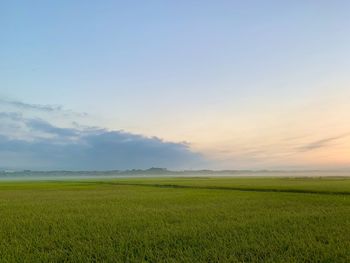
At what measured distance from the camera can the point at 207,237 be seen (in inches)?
334

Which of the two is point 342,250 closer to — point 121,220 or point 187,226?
point 187,226

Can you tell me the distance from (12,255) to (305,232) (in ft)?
22.7

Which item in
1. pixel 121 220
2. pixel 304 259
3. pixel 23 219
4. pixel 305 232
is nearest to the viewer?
pixel 304 259

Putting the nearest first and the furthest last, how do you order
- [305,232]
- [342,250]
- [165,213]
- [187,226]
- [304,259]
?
[304,259] → [342,250] → [305,232] → [187,226] → [165,213]

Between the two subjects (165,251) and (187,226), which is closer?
(165,251)

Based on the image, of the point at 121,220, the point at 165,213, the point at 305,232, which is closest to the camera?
the point at 305,232

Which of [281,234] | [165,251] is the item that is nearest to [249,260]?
[165,251]

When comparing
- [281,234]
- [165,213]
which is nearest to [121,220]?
[165,213]

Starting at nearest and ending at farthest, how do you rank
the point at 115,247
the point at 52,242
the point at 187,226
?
the point at 115,247 → the point at 52,242 → the point at 187,226

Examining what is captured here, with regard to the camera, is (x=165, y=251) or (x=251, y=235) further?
(x=251, y=235)

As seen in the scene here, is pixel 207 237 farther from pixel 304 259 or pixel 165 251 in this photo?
pixel 304 259

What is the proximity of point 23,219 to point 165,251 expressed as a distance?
7054mm

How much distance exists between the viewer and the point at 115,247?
7715 mm

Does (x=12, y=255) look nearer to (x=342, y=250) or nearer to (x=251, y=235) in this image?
(x=251, y=235)
